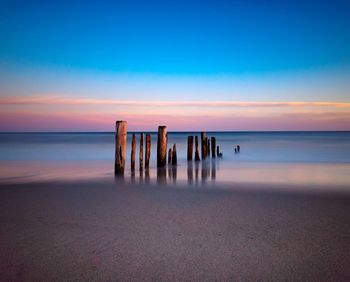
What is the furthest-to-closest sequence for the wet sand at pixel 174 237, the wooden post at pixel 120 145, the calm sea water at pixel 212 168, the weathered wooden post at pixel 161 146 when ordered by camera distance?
the weathered wooden post at pixel 161 146, the wooden post at pixel 120 145, the calm sea water at pixel 212 168, the wet sand at pixel 174 237

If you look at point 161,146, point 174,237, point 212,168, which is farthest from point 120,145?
point 174,237

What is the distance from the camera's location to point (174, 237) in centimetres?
455

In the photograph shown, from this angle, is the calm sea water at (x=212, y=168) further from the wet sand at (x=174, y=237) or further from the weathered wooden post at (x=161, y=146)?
the wet sand at (x=174, y=237)

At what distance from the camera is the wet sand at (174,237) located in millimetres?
3504

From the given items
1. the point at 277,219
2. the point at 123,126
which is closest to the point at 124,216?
the point at 277,219

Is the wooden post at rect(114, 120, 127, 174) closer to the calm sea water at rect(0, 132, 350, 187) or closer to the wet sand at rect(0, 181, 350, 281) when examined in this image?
the calm sea water at rect(0, 132, 350, 187)

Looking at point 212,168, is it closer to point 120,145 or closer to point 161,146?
point 161,146

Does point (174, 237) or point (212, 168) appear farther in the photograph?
point (212, 168)

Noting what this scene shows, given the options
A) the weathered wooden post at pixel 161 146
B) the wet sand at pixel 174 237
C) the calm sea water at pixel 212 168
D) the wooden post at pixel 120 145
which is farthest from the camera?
the weathered wooden post at pixel 161 146

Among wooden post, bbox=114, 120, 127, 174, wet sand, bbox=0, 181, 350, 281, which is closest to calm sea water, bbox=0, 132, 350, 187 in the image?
wooden post, bbox=114, 120, 127, 174

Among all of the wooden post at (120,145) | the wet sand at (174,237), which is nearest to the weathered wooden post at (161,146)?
the wooden post at (120,145)

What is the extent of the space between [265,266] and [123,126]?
8837 millimetres

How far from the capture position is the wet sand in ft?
11.5

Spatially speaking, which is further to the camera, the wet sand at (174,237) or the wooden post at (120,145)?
the wooden post at (120,145)
